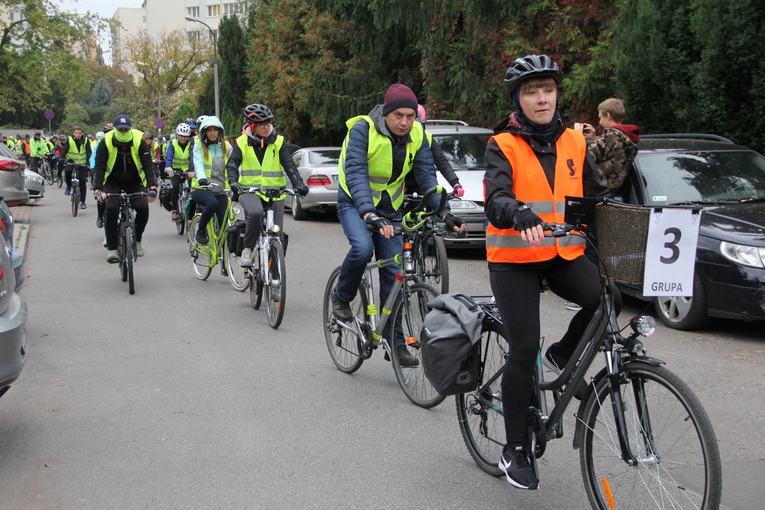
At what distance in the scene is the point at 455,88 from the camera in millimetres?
21641

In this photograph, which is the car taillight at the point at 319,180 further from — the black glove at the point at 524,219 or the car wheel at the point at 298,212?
the black glove at the point at 524,219

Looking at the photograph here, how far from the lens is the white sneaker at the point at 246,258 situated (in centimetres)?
920

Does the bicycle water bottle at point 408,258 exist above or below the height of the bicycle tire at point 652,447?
above

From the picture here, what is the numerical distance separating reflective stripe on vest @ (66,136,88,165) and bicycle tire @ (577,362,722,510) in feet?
68.0

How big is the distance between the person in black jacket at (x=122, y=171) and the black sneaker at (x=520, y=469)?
24.7 feet

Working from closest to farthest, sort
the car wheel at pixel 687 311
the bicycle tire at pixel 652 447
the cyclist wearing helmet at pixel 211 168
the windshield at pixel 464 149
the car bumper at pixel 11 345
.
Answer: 1. the bicycle tire at pixel 652 447
2. the car bumper at pixel 11 345
3. the car wheel at pixel 687 311
4. the cyclist wearing helmet at pixel 211 168
5. the windshield at pixel 464 149

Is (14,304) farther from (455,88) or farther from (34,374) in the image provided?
(455,88)

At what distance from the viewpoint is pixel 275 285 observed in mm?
8391

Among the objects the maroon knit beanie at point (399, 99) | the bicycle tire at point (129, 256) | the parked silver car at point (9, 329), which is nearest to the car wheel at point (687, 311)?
the maroon knit beanie at point (399, 99)

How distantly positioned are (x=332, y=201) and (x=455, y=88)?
15.7 ft

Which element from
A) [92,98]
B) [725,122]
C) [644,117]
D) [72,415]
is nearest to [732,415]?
[72,415]

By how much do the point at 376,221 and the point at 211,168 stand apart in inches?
228

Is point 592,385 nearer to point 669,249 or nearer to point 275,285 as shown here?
point 669,249

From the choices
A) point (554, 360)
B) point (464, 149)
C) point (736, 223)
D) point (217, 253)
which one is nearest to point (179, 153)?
point (464, 149)
